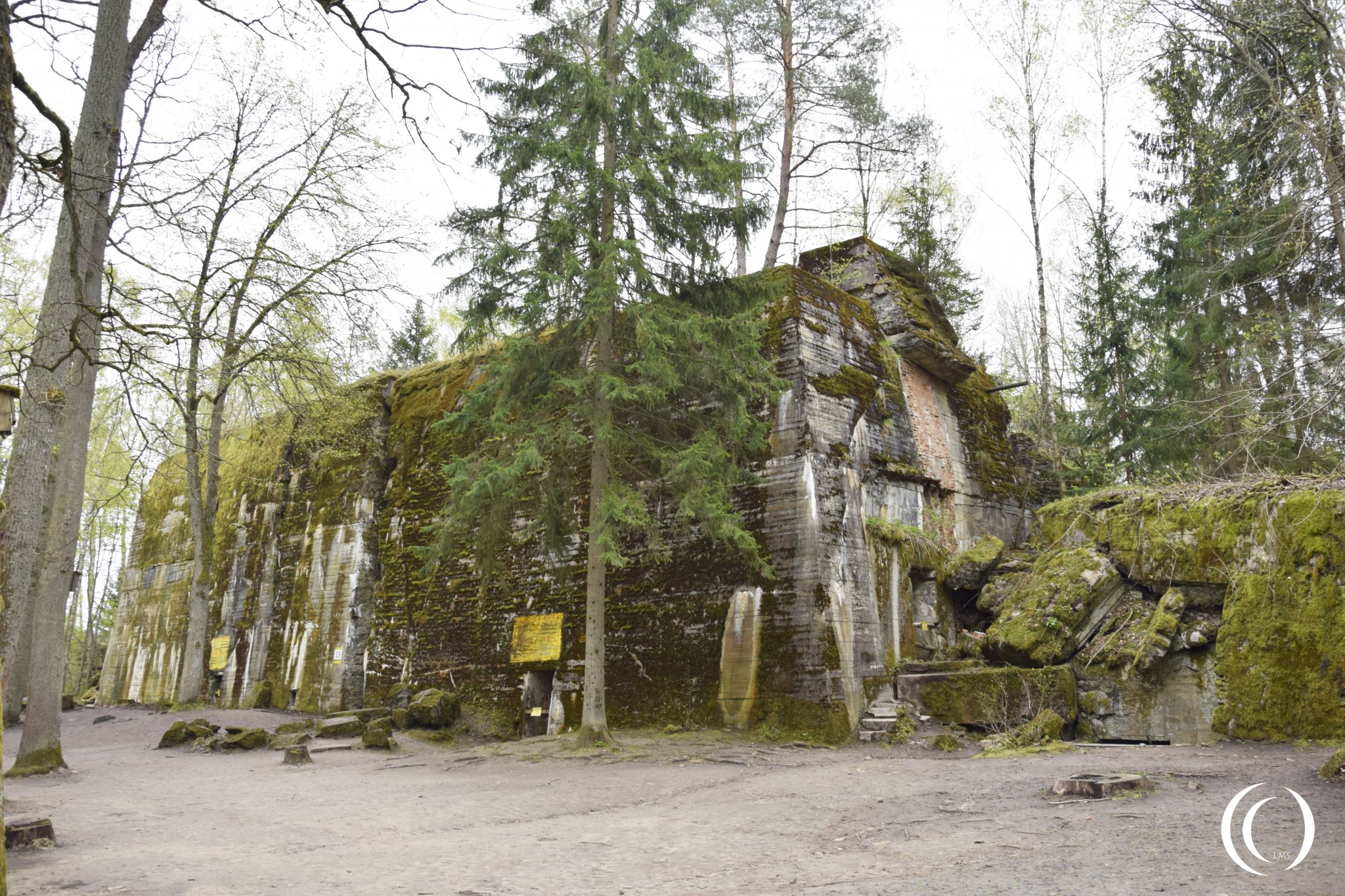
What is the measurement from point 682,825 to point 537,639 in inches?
306

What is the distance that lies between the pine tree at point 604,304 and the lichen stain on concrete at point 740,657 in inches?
28.0

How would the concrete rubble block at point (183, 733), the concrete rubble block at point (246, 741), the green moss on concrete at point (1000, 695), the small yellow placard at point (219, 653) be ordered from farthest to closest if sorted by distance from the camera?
the small yellow placard at point (219, 653) → the concrete rubble block at point (183, 733) → the concrete rubble block at point (246, 741) → the green moss on concrete at point (1000, 695)

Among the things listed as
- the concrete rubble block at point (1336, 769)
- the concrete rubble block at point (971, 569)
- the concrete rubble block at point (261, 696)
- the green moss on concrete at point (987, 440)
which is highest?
the green moss on concrete at point (987, 440)

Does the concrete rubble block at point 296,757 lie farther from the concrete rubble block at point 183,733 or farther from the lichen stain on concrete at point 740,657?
the lichen stain on concrete at point 740,657

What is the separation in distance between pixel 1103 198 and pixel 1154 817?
19.5 metres

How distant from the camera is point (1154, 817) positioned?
586cm

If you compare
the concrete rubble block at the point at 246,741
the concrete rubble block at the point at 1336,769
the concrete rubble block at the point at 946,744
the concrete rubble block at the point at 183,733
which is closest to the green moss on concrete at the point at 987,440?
the concrete rubble block at the point at 946,744

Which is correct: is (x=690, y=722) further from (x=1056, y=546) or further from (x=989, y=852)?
(x=989, y=852)

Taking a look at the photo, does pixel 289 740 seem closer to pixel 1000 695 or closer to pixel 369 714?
pixel 369 714

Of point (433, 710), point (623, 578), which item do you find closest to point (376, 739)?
point (433, 710)

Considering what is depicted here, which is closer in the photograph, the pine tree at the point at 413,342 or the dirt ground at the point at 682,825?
the dirt ground at the point at 682,825

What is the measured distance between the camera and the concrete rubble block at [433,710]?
46.5ft

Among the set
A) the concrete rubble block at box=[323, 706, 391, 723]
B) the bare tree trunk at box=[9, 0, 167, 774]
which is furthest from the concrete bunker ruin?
the bare tree trunk at box=[9, 0, 167, 774]

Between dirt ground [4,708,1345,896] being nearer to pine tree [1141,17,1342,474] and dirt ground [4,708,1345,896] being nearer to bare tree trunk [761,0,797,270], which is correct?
pine tree [1141,17,1342,474]
